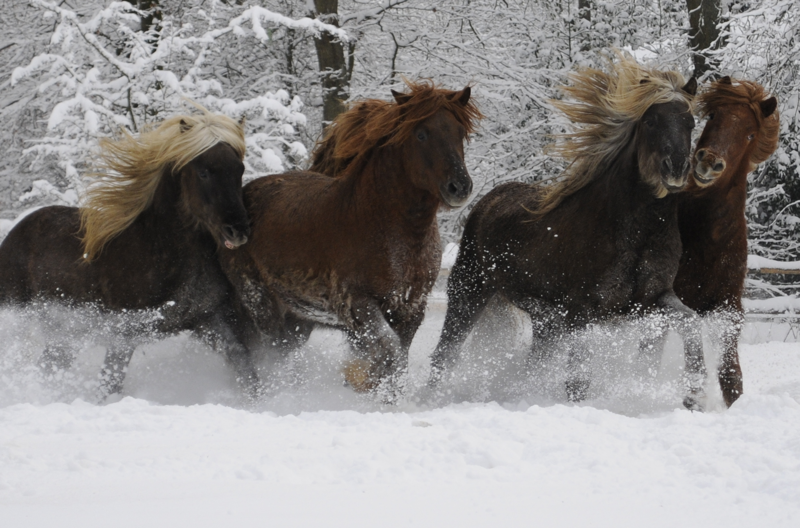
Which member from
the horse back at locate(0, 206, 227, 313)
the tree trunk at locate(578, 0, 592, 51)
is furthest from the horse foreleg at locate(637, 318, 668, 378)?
the tree trunk at locate(578, 0, 592, 51)

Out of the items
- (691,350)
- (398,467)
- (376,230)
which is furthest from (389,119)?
(398,467)

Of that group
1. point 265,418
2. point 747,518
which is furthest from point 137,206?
point 747,518

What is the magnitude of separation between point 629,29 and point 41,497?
11607 millimetres

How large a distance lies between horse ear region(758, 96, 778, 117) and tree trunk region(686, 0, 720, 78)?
21.3ft

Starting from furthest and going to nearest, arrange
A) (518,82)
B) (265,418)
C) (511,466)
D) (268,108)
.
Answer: (518,82) → (268,108) → (265,418) → (511,466)

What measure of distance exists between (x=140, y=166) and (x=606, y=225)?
3352mm

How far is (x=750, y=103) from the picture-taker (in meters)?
5.39

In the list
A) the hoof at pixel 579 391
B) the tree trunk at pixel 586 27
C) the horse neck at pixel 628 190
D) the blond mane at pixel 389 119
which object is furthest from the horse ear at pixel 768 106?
the tree trunk at pixel 586 27

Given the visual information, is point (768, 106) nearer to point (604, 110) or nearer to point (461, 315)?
point (604, 110)

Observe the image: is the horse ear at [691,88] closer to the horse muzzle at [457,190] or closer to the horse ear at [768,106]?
the horse ear at [768,106]

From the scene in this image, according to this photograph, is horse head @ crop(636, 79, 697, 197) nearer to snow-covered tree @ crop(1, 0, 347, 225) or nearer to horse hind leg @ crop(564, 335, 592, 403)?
horse hind leg @ crop(564, 335, 592, 403)

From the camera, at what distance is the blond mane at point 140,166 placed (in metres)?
5.78

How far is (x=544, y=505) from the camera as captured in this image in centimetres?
290

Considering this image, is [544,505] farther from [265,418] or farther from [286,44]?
[286,44]
